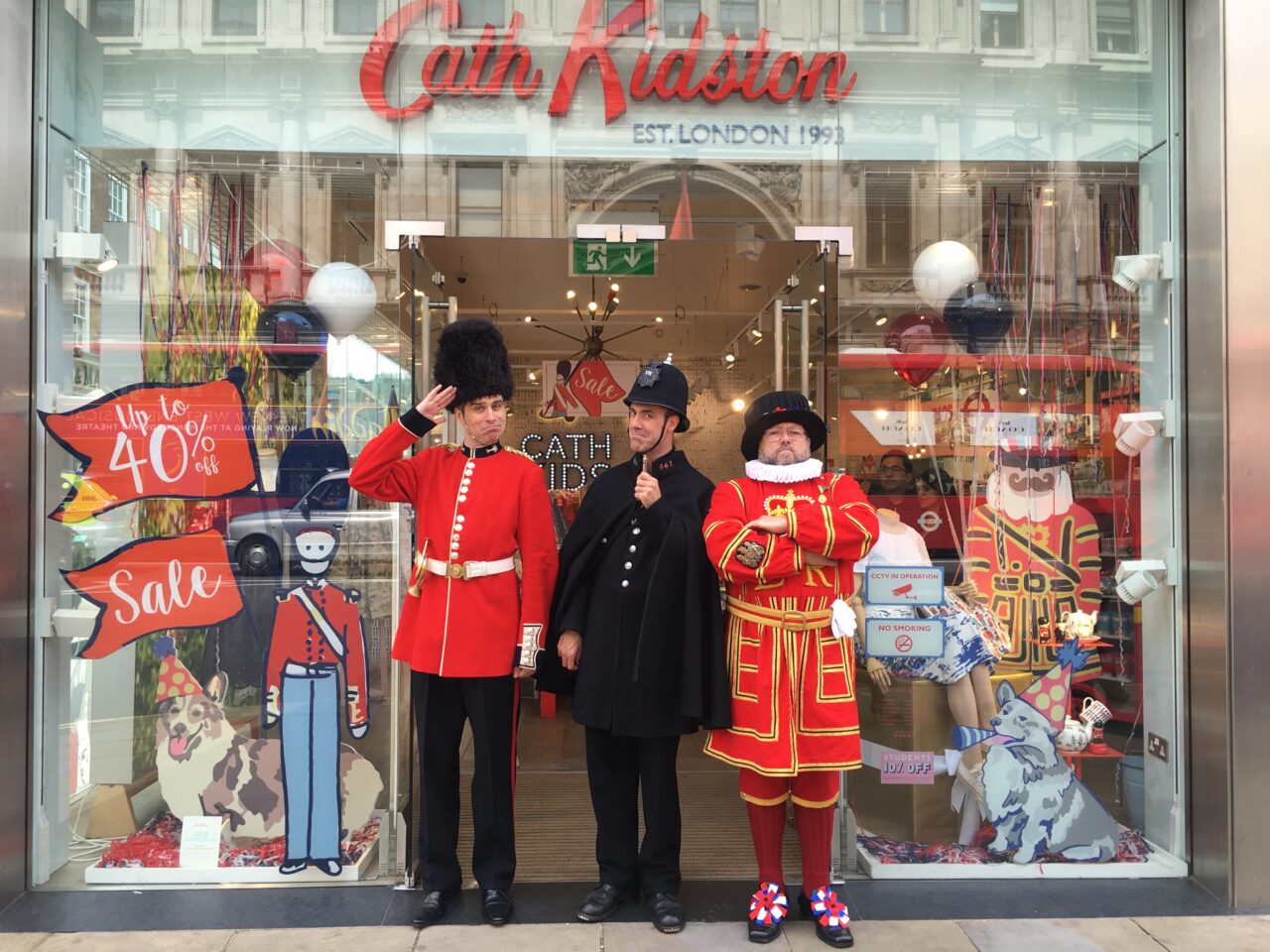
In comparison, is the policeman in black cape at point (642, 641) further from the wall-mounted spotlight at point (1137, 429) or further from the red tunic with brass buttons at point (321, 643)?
the wall-mounted spotlight at point (1137, 429)

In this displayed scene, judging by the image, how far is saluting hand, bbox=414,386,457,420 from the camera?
10.1 feet

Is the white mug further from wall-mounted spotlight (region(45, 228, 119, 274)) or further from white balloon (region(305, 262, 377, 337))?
wall-mounted spotlight (region(45, 228, 119, 274))

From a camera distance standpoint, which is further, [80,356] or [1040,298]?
[1040,298]

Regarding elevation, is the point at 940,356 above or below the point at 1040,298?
below

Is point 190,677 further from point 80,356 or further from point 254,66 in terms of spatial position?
point 254,66

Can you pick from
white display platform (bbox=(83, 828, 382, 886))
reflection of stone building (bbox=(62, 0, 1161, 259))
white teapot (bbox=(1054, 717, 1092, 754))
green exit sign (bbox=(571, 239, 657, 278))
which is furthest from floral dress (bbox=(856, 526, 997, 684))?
white display platform (bbox=(83, 828, 382, 886))

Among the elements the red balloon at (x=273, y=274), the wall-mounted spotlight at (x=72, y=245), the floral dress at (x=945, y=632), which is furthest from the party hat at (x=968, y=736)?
the wall-mounted spotlight at (x=72, y=245)

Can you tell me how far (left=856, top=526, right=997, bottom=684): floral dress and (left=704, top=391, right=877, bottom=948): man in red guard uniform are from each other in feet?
2.10

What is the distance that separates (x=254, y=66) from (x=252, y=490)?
165 cm

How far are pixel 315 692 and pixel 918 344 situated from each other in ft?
8.91

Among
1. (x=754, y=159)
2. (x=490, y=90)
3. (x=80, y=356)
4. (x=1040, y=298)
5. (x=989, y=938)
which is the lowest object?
(x=989, y=938)

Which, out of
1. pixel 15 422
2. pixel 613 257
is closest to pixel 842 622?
pixel 613 257

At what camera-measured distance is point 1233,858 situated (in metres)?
3.35

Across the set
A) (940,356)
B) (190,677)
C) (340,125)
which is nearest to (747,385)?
(940,356)
